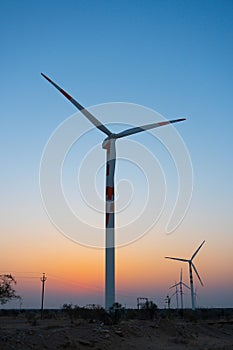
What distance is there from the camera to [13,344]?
93.7 feet

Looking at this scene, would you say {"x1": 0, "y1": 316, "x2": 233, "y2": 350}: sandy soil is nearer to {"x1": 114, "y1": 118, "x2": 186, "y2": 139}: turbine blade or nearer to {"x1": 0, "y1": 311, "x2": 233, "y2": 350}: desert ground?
{"x1": 0, "y1": 311, "x2": 233, "y2": 350}: desert ground

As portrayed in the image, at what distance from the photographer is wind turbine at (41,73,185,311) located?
45906 millimetres

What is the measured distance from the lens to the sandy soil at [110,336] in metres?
30.7

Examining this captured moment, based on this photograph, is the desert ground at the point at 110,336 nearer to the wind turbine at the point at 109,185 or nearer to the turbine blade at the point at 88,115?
the wind turbine at the point at 109,185

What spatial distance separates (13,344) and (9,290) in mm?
13194

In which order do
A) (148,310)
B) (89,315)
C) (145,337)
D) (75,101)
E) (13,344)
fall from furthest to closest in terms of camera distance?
(148,310), (75,101), (89,315), (145,337), (13,344)

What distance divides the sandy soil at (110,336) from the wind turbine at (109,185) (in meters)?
4.49

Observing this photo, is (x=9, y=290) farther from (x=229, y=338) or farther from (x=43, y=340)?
(x=229, y=338)

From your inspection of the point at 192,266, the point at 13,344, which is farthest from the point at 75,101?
the point at 192,266

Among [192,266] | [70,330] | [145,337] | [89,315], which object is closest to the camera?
[70,330]

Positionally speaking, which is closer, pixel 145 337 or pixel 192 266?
pixel 145 337

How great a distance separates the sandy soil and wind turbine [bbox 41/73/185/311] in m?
4.49

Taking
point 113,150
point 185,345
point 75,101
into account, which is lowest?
point 185,345

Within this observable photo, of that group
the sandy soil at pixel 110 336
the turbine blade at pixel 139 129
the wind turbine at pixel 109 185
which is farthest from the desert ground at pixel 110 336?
the turbine blade at pixel 139 129
